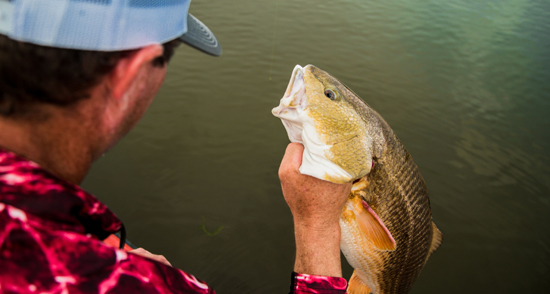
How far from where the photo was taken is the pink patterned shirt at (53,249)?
1.72ft

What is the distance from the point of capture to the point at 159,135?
4137mm

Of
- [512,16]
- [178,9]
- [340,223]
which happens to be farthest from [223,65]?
[512,16]

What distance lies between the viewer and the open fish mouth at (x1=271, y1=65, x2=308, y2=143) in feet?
5.44

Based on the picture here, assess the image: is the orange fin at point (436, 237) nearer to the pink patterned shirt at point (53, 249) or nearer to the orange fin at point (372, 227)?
the orange fin at point (372, 227)

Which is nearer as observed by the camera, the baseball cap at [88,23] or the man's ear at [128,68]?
the baseball cap at [88,23]

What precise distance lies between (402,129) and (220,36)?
3.68 meters

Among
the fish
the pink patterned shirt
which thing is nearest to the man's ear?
the pink patterned shirt

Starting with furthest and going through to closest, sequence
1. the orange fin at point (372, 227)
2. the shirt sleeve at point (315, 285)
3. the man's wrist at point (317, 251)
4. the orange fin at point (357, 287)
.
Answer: the orange fin at point (357, 287)
the orange fin at point (372, 227)
the man's wrist at point (317, 251)
the shirt sleeve at point (315, 285)

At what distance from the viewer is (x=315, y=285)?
4.47 feet

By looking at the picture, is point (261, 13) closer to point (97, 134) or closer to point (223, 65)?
point (223, 65)

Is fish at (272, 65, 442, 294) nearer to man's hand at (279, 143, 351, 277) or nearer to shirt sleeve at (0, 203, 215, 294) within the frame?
man's hand at (279, 143, 351, 277)

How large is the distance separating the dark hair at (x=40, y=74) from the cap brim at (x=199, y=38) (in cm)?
36

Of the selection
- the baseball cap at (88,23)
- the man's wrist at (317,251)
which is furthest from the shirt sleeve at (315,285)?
the baseball cap at (88,23)

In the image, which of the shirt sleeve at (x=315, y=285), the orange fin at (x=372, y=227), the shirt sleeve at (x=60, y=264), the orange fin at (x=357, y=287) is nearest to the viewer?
the shirt sleeve at (x=60, y=264)
